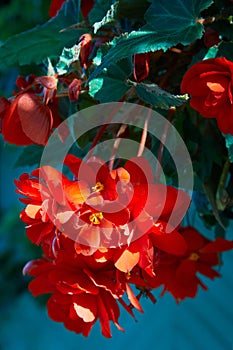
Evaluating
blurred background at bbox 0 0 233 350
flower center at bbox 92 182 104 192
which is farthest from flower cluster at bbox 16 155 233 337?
blurred background at bbox 0 0 233 350

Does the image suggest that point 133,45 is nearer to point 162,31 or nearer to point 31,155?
point 162,31

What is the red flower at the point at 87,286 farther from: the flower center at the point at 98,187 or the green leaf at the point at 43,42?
the green leaf at the point at 43,42

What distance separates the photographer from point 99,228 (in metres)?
0.38

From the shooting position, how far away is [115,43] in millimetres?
413

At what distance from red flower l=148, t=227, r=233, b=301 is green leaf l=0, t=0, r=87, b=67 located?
21 cm

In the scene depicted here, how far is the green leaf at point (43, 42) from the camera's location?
1.71 ft

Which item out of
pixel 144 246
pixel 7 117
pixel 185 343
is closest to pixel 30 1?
pixel 185 343

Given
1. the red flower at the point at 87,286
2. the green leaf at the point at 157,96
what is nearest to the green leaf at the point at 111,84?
the green leaf at the point at 157,96

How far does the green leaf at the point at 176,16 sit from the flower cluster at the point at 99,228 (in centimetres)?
10

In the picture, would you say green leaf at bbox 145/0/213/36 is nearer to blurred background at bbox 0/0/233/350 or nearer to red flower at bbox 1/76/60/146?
red flower at bbox 1/76/60/146

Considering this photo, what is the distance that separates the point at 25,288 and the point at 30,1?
3.16 ft

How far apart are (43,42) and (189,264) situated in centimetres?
25

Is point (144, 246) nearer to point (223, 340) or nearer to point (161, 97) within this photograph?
point (161, 97)

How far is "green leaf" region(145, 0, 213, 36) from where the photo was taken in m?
0.42
